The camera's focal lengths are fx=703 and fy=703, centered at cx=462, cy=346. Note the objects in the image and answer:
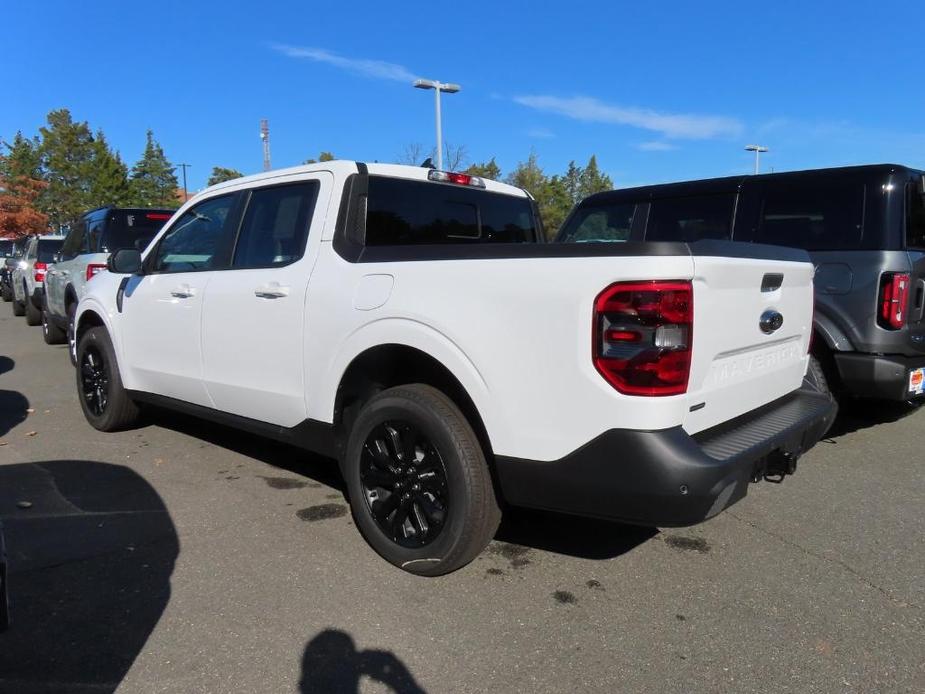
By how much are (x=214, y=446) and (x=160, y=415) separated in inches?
48.9

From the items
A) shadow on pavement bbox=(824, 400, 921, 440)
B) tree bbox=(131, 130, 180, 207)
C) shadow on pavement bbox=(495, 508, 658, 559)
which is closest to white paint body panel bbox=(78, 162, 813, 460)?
shadow on pavement bbox=(495, 508, 658, 559)

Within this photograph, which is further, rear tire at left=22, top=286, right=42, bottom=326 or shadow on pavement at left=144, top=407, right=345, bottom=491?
rear tire at left=22, top=286, right=42, bottom=326

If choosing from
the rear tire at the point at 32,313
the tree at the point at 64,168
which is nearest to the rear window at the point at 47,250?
the rear tire at the point at 32,313

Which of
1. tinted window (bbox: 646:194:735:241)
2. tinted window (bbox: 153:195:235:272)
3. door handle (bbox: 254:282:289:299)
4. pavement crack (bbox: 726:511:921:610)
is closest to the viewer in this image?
pavement crack (bbox: 726:511:921:610)

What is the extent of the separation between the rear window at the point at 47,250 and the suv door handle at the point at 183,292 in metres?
10.7

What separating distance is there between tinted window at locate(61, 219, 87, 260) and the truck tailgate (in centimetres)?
938

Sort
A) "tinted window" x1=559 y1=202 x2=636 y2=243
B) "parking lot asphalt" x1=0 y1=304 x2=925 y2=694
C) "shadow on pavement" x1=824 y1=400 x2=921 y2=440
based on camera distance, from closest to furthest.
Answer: "parking lot asphalt" x1=0 y1=304 x2=925 y2=694 < "shadow on pavement" x1=824 y1=400 x2=921 y2=440 < "tinted window" x1=559 y1=202 x2=636 y2=243

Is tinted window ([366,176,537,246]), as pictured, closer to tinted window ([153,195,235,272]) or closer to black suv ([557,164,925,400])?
tinted window ([153,195,235,272])

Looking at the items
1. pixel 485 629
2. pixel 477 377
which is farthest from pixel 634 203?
pixel 485 629

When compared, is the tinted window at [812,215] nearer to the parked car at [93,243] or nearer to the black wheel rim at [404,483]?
the black wheel rim at [404,483]

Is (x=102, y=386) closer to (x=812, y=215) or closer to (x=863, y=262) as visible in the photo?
(x=812, y=215)

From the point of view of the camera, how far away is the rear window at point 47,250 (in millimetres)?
13586

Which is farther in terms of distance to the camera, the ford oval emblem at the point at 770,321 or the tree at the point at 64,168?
the tree at the point at 64,168

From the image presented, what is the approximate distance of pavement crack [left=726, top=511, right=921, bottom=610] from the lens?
3.05 metres
